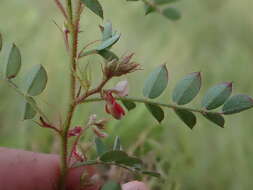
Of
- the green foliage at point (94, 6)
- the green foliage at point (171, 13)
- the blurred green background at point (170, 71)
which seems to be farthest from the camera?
the blurred green background at point (170, 71)

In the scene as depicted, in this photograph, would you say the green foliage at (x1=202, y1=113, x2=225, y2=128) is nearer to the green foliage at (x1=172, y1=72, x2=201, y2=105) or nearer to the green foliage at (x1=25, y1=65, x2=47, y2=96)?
the green foliage at (x1=172, y1=72, x2=201, y2=105)

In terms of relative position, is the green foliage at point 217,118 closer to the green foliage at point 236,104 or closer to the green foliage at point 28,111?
the green foliage at point 236,104

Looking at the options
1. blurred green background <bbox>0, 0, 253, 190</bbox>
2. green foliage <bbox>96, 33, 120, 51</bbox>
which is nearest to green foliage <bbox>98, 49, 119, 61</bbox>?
green foliage <bbox>96, 33, 120, 51</bbox>

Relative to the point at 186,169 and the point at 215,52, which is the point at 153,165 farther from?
the point at 215,52

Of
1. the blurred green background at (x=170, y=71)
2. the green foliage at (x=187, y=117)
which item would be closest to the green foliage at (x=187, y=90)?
the green foliage at (x=187, y=117)

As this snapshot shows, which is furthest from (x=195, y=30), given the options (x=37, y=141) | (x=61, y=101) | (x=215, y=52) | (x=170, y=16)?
(x=170, y=16)

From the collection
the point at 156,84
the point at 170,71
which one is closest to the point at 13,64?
the point at 156,84
